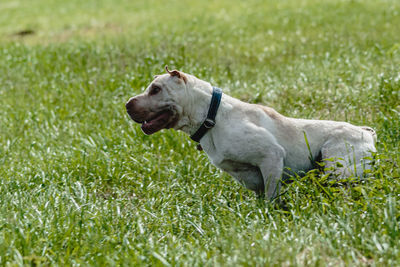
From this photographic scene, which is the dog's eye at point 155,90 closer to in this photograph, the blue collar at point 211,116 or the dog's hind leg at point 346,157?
the blue collar at point 211,116

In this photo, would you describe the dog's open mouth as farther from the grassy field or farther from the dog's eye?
the grassy field

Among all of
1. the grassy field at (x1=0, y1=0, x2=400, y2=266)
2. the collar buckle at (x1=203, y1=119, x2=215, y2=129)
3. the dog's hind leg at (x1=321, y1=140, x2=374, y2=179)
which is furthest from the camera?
the collar buckle at (x1=203, y1=119, x2=215, y2=129)

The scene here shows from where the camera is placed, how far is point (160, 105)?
182 inches

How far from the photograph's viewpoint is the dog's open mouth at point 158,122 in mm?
4625

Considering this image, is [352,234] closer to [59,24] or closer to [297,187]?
[297,187]

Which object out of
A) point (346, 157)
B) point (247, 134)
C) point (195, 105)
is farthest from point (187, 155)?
point (346, 157)

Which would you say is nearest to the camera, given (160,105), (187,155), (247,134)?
(247,134)

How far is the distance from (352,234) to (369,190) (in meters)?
0.79

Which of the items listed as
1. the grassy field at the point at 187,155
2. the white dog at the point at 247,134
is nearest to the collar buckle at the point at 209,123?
the white dog at the point at 247,134

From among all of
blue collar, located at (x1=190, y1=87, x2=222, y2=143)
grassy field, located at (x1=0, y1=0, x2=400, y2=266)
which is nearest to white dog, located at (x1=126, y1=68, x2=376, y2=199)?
blue collar, located at (x1=190, y1=87, x2=222, y2=143)

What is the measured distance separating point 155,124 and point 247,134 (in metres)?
0.84

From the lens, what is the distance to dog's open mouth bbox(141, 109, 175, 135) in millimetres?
4625

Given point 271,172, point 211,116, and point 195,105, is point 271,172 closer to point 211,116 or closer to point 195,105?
point 211,116

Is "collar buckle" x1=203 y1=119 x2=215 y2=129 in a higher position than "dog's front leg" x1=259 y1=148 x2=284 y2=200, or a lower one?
higher
